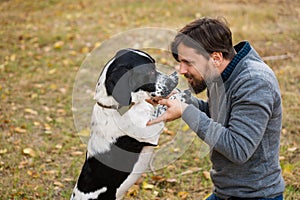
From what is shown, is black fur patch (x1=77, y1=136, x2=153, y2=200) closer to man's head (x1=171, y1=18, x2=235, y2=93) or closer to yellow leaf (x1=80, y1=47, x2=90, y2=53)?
man's head (x1=171, y1=18, x2=235, y2=93)

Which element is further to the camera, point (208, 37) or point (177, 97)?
point (177, 97)

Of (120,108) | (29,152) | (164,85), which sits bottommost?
(29,152)

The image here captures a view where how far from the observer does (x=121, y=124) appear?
3.07m

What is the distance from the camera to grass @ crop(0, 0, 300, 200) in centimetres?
438

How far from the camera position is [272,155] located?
9.56 ft

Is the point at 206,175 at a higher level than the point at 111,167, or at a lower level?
lower

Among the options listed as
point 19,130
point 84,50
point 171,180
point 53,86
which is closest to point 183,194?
point 171,180

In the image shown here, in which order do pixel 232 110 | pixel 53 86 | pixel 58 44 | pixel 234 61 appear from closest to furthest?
pixel 232 110 → pixel 234 61 → pixel 53 86 → pixel 58 44

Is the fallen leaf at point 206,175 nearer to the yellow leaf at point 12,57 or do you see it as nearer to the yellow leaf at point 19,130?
the yellow leaf at point 19,130

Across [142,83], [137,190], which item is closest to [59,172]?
[137,190]

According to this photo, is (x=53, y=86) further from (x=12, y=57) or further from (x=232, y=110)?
(x=232, y=110)

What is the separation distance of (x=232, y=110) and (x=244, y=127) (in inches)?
6.1

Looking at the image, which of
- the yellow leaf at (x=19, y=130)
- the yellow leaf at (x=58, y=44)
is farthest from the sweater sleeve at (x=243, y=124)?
the yellow leaf at (x=58, y=44)

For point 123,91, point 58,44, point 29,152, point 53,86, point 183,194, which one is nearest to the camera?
point 123,91
